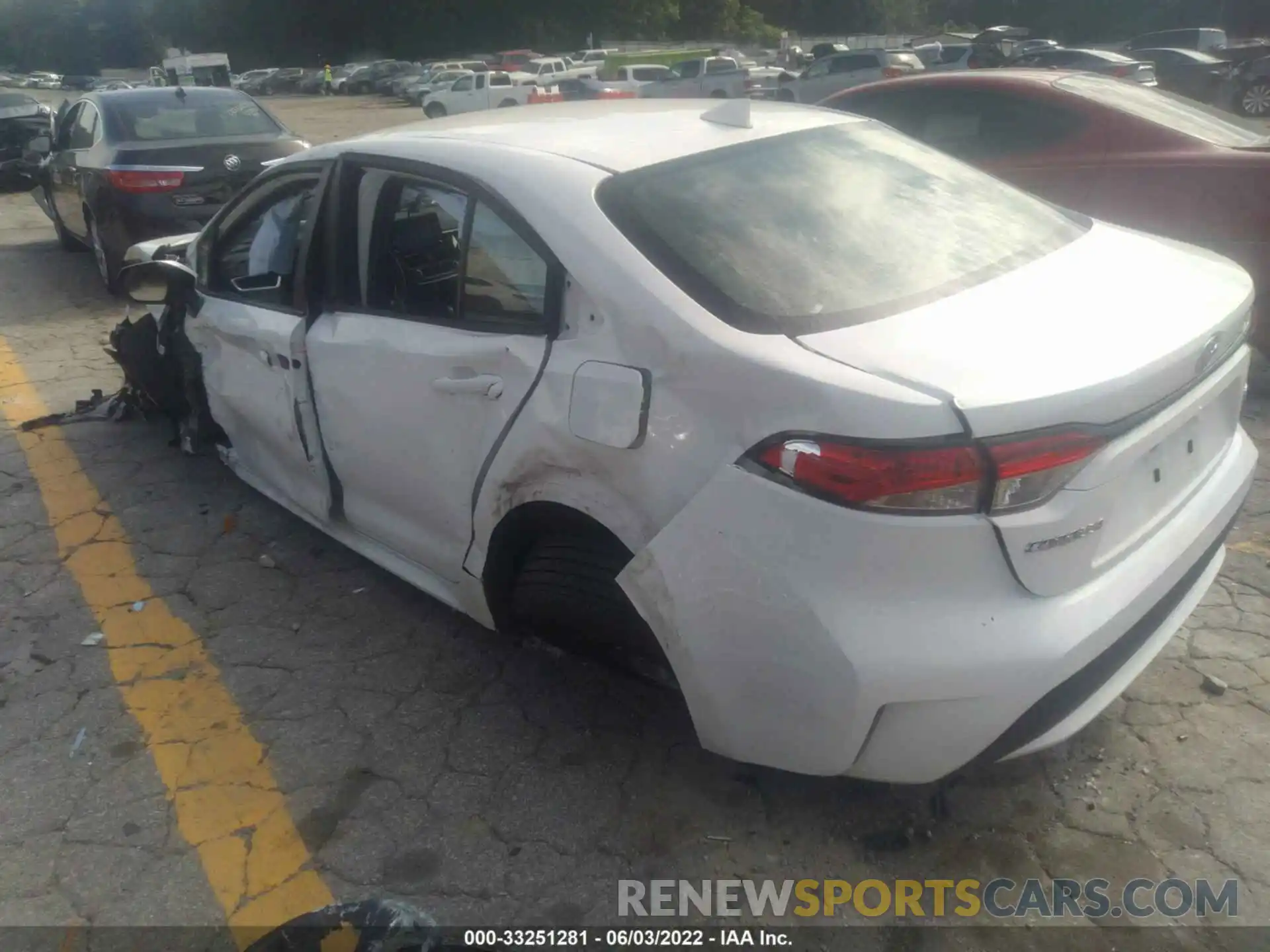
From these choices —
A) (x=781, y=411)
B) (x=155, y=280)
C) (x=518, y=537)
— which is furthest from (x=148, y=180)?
(x=781, y=411)

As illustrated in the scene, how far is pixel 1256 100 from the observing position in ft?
65.1

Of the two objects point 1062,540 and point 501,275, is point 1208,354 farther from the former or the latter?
point 501,275

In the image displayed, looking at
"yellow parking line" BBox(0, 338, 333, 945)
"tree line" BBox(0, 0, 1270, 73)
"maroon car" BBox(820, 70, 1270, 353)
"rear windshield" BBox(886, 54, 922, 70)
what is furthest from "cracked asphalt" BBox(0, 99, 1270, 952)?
"tree line" BBox(0, 0, 1270, 73)

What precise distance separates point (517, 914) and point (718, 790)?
0.59 m

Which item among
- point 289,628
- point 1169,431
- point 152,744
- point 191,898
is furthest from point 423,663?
point 1169,431

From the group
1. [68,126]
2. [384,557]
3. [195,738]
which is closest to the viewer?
[195,738]

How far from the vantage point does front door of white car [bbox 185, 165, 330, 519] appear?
3.22 metres

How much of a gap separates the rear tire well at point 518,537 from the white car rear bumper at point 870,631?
9.6 inches

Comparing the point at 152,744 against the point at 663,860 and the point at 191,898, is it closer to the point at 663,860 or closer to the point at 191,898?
the point at 191,898

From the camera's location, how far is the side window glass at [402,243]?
2.85 meters

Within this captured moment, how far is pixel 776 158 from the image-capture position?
2691 millimetres

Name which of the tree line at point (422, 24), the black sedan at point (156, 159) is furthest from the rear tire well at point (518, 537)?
the tree line at point (422, 24)

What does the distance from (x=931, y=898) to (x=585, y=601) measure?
1.03 m

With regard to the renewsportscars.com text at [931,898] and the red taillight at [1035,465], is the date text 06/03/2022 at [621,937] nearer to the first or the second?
the renewsportscars.com text at [931,898]
